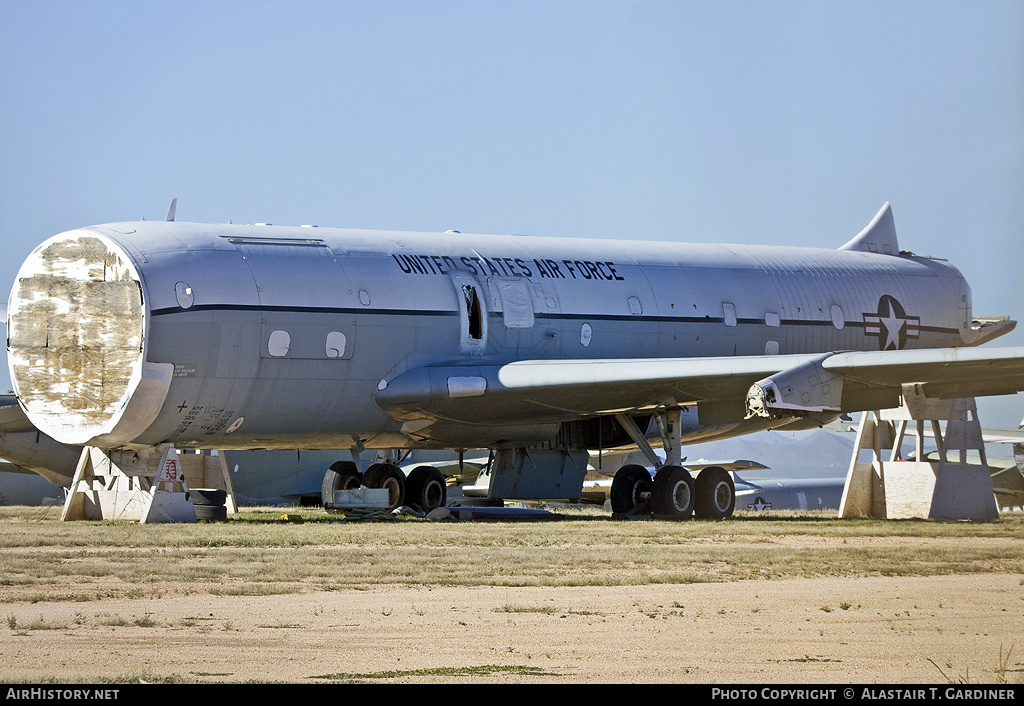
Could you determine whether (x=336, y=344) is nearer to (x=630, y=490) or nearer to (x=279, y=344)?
(x=279, y=344)

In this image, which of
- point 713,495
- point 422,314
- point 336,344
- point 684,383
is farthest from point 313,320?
point 713,495

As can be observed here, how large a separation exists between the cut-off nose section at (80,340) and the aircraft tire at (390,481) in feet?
18.4

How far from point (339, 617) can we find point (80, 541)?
28.6 ft

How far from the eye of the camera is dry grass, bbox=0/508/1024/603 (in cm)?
1369

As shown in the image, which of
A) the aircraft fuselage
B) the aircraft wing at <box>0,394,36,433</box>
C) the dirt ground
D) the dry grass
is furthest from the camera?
the aircraft wing at <box>0,394,36,433</box>

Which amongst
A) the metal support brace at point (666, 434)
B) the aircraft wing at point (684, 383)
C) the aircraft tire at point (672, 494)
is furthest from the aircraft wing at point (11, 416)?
the aircraft tire at point (672, 494)

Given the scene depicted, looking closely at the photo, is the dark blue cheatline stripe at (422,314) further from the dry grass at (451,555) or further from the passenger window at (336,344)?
the dry grass at (451,555)

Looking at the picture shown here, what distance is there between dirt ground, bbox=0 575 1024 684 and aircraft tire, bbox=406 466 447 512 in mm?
14125

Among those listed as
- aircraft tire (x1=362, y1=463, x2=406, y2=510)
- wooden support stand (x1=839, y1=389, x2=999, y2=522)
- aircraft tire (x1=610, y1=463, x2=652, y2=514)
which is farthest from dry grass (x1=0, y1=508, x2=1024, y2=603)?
wooden support stand (x1=839, y1=389, x2=999, y2=522)

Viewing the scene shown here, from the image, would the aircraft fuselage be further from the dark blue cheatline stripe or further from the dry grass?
the dry grass

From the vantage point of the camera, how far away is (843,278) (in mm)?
30984

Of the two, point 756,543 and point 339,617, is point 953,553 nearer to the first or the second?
point 756,543

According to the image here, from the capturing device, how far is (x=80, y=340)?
2219 cm

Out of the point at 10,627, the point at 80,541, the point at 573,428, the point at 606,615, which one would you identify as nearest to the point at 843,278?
the point at 573,428
